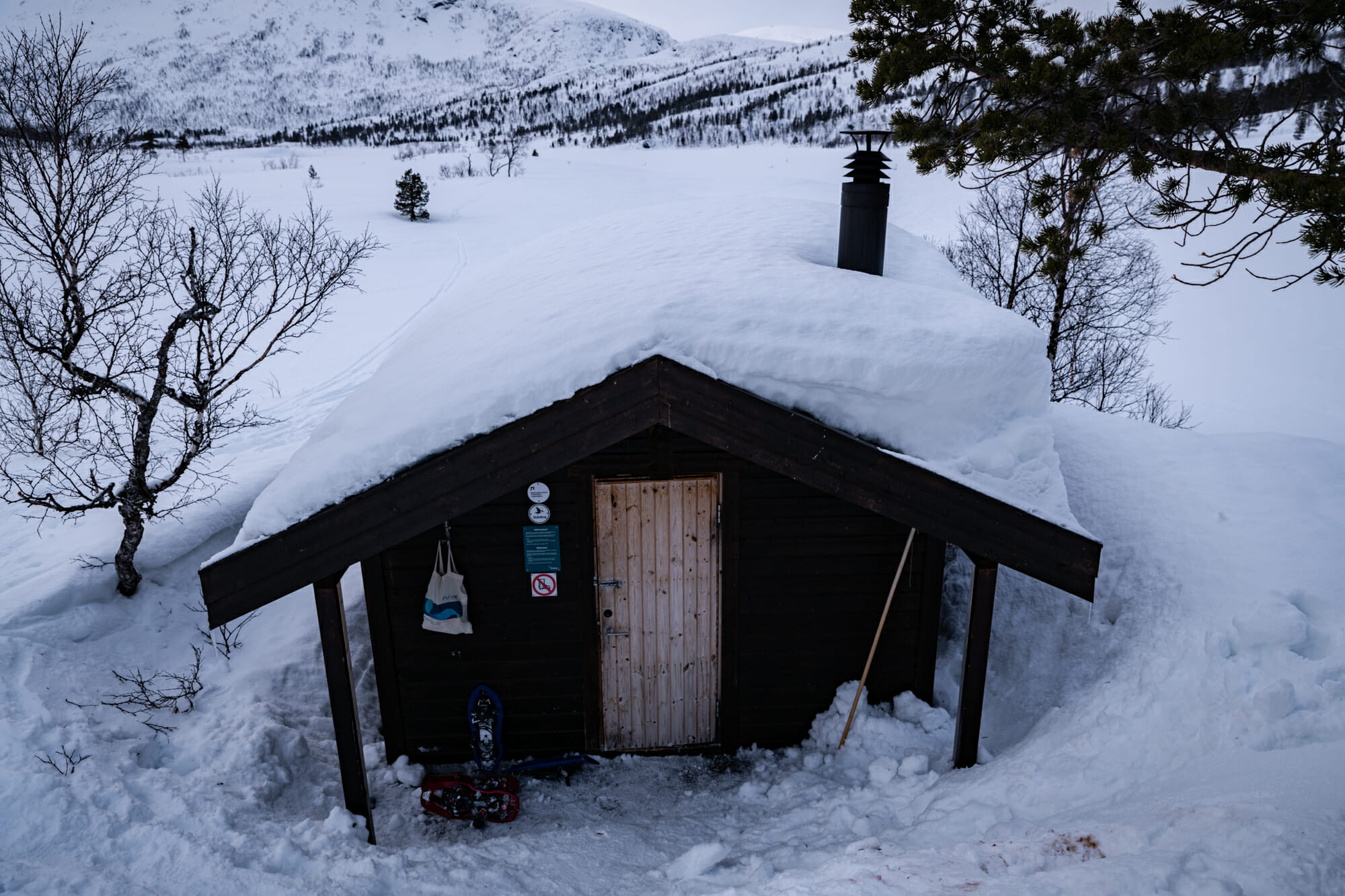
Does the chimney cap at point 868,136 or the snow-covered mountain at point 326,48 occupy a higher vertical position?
the snow-covered mountain at point 326,48

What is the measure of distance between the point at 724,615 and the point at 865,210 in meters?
3.56

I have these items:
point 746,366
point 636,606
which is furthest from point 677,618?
point 746,366

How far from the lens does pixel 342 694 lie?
190 inches

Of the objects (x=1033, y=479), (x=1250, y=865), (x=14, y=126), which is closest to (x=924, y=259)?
(x=1033, y=479)

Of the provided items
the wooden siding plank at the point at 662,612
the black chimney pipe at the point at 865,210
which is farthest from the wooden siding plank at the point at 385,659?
the black chimney pipe at the point at 865,210

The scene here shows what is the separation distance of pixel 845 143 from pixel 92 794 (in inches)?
2189

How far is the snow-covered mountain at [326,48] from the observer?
10588cm

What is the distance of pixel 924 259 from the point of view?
811 centimetres

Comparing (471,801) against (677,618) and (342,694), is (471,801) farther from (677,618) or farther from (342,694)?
(677,618)

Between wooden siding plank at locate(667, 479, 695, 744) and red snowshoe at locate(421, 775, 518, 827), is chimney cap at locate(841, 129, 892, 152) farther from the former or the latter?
red snowshoe at locate(421, 775, 518, 827)

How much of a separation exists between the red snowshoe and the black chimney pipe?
5.01 meters

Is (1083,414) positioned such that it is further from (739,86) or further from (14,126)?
(739,86)

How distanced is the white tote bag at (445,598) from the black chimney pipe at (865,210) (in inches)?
160

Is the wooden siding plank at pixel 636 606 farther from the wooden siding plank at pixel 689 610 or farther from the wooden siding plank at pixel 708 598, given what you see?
the wooden siding plank at pixel 708 598
